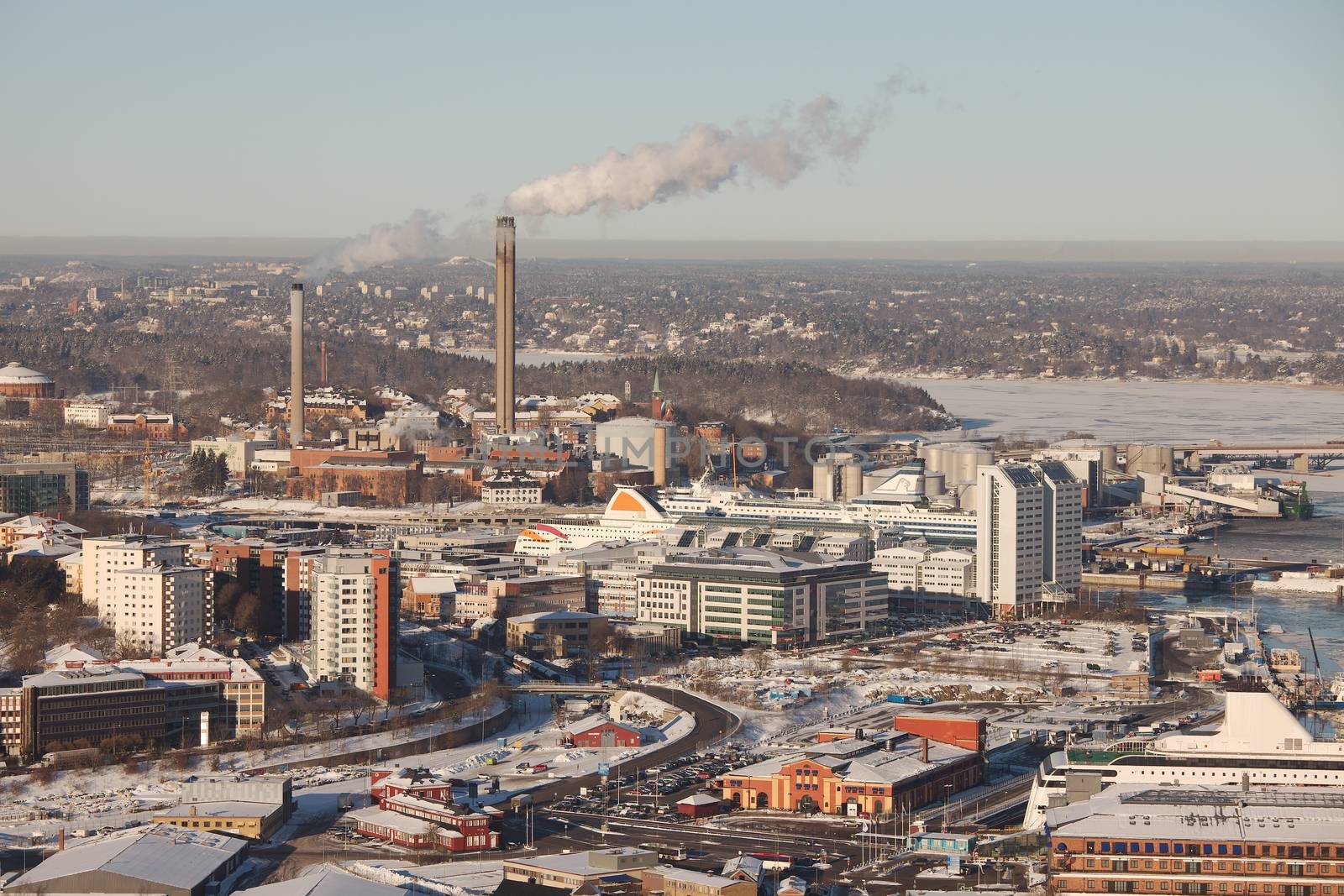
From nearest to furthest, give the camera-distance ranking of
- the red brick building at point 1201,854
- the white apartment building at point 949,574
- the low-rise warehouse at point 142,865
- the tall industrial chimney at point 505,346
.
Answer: the red brick building at point 1201,854, the low-rise warehouse at point 142,865, the white apartment building at point 949,574, the tall industrial chimney at point 505,346

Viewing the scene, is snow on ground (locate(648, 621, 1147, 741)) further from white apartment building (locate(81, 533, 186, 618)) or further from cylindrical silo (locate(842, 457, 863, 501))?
cylindrical silo (locate(842, 457, 863, 501))

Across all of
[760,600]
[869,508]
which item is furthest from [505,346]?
[760,600]

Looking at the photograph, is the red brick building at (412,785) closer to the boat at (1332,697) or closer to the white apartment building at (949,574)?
the boat at (1332,697)

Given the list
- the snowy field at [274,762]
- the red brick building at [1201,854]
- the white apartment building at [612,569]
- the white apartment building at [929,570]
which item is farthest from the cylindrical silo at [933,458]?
the red brick building at [1201,854]

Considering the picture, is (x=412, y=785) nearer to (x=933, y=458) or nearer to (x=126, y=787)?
(x=126, y=787)

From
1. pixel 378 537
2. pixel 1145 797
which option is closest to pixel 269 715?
pixel 1145 797

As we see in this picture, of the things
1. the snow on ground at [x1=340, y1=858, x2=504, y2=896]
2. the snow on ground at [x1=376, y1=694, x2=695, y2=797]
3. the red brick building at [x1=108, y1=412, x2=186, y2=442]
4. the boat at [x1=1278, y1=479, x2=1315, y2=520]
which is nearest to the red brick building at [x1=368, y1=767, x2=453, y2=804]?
the snow on ground at [x1=376, y1=694, x2=695, y2=797]
